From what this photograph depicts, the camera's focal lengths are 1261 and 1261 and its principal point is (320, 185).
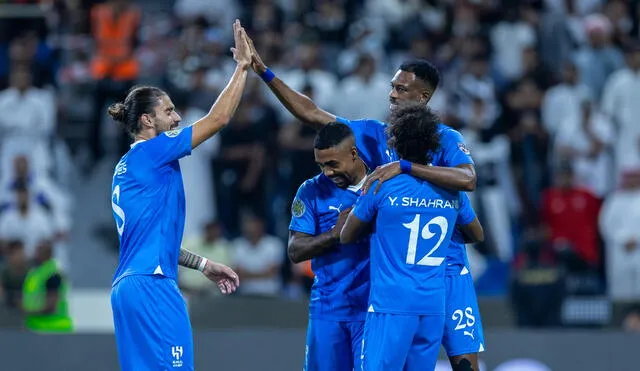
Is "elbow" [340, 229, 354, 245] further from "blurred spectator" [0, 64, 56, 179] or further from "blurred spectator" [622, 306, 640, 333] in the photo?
"blurred spectator" [0, 64, 56, 179]

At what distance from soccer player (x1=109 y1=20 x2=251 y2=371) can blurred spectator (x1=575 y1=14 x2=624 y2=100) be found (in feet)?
31.3

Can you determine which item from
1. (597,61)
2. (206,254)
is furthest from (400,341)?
(597,61)

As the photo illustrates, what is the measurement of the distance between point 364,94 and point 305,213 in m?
7.44

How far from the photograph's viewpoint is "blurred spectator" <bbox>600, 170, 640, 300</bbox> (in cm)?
1418

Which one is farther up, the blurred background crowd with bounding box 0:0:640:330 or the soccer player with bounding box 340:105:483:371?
the blurred background crowd with bounding box 0:0:640:330

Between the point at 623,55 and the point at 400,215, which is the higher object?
the point at 623,55

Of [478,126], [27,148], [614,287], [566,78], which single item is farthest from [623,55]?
[27,148]

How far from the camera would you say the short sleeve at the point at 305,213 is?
8102mm

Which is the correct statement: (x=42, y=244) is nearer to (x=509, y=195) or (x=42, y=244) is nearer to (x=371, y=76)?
(x=371, y=76)

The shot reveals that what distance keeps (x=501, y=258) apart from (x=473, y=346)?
691 centimetres

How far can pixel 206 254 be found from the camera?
47.2 ft

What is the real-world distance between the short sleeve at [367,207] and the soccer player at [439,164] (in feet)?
0.17

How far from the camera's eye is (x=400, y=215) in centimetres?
747

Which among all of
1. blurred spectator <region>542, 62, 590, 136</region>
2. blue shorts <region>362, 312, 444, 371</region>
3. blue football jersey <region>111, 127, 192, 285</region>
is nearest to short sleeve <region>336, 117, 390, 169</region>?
blue shorts <region>362, 312, 444, 371</region>
